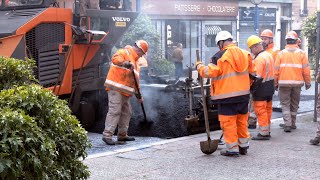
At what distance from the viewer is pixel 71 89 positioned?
8.36 metres

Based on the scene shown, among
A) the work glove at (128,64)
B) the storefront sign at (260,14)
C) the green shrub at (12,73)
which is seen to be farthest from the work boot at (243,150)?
the storefront sign at (260,14)

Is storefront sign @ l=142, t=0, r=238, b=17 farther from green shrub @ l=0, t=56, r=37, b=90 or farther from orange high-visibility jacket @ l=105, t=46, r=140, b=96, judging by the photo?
green shrub @ l=0, t=56, r=37, b=90

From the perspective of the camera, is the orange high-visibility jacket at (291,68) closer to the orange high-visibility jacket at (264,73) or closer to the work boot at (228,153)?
the orange high-visibility jacket at (264,73)

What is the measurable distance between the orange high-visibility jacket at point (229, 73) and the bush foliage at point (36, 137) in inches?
120

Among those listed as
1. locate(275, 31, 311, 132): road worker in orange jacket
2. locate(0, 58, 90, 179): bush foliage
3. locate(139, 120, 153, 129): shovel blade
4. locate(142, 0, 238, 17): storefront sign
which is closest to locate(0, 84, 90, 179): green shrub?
locate(0, 58, 90, 179): bush foliage

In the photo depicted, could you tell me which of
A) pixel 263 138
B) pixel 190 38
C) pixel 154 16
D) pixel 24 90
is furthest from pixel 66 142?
pixel 190 38

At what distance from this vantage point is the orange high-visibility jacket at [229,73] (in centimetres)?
662

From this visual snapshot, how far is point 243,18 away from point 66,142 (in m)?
21.2

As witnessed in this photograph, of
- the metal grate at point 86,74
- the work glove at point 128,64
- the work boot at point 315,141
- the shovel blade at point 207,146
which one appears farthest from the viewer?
the metal grate at point 86,74

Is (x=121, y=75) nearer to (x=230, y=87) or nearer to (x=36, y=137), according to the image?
(x=230, y=87)

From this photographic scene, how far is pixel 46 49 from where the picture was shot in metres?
7.87

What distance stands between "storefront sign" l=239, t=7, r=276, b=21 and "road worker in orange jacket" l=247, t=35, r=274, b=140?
46.8ft

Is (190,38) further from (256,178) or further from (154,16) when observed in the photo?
(256,178)

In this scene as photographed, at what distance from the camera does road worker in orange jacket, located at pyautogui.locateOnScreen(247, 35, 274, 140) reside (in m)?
7.88
